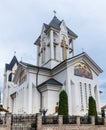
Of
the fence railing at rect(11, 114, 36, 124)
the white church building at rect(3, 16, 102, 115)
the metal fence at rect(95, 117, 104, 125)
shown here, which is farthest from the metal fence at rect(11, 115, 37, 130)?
the white church building at rect(3, 16, 102, 115)

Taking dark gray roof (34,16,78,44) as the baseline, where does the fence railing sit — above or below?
below

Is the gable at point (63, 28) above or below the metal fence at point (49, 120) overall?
above

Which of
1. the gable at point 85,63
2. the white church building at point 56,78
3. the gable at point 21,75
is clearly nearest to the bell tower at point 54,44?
the white church building at point 56,78

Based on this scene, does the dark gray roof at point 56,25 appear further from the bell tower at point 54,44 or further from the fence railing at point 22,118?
the fence railing at point 22,118

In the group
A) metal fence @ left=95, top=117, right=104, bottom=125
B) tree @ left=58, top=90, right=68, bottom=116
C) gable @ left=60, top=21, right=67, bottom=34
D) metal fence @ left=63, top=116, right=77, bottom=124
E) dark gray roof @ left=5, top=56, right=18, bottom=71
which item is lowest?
metal fence @ left=95, top=117, right=104, bottom=125

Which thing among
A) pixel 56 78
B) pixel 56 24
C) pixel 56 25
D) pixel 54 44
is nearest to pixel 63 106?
pixel 56 78

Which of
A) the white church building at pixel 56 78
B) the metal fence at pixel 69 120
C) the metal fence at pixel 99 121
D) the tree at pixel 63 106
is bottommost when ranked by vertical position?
the metal fence at pixel 99 121

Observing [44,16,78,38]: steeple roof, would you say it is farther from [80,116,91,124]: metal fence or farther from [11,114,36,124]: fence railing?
[11,114,36,124]: fence railing

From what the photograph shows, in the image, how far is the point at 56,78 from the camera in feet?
78.6

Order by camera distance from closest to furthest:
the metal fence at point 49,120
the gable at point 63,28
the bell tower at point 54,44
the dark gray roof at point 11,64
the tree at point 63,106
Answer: the metal fence at point 49,120, the tree at point 63,106, the bell tower at point 54,44, the gable at point 63,28, the dark gray roof at point 11,64

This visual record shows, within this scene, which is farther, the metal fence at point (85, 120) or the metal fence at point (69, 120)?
the metal fence at point (85, 120)

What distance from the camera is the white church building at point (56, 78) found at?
854 inches

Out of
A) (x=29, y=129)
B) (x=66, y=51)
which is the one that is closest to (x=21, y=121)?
(x=29, y=129)

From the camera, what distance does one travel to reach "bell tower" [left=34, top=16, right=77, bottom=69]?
2700 centimetres
